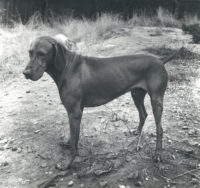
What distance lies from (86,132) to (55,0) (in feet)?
35.0

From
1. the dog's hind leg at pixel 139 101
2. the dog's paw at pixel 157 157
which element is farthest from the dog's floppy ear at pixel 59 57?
the dog's paw at pixel 157 157

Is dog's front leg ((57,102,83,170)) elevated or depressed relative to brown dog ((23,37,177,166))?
depressed

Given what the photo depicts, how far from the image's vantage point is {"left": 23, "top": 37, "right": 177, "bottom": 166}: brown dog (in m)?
3.62

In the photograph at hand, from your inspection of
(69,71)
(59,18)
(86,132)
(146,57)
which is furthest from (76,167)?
(59,18)

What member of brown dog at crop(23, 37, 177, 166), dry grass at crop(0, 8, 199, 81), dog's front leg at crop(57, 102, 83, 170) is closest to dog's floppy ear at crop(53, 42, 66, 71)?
brown dog at crop(23, 37, 177, 166)

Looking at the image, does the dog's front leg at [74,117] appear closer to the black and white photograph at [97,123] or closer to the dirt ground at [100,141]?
the black and white photograph at [97,123]

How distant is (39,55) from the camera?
343cm

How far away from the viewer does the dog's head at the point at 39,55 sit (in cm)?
338

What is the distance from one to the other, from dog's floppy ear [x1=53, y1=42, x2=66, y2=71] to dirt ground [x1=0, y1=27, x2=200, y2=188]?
1213 millimetres

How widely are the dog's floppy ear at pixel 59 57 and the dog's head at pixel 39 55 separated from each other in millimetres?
11

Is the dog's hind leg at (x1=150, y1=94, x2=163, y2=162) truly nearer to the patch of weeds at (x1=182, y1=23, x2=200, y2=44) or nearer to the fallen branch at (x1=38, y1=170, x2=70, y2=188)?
the fallen branch at (x1=38, y1=170, x2=70, y2=188)

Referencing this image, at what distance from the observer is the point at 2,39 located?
9.84 meters

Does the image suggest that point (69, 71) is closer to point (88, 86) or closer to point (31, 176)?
point (88, 86)

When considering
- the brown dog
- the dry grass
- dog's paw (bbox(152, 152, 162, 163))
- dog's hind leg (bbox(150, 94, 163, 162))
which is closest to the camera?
the brown dog
